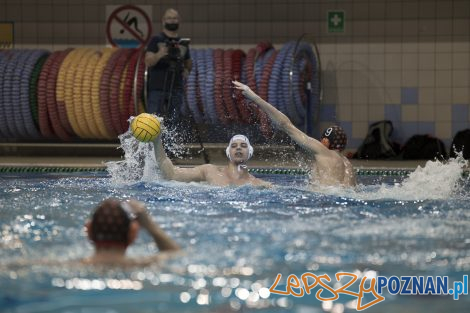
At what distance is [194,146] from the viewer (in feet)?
33.5

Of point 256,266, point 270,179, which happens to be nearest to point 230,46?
point 270,179

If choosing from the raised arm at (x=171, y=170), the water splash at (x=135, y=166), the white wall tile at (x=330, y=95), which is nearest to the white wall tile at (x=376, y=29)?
the white wall tile at (x=330, y=95)

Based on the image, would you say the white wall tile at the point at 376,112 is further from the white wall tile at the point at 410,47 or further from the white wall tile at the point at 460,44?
the white wall tile at the point at 460,44

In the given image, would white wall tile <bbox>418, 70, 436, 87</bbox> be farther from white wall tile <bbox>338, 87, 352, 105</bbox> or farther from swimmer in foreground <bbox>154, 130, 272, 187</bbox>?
swimmer in foreground <bbox>154, 130, 272, 187</bbox>

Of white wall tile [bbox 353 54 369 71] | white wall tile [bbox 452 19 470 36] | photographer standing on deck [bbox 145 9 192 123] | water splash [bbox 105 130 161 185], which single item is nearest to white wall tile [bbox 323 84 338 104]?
white wall tile [bbox 353 54 369 71]

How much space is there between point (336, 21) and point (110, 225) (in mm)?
8155

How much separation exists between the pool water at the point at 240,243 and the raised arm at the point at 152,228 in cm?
8

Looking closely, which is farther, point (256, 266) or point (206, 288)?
point (256, 266)

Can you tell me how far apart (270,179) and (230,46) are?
357 cm

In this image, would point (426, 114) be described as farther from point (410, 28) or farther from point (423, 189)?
point (423, 189)

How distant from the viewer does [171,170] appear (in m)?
6.93

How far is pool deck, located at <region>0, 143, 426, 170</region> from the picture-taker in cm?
930

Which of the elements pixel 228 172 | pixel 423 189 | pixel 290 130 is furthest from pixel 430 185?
pixel 228 172

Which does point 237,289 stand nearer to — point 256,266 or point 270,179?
point 256,266
